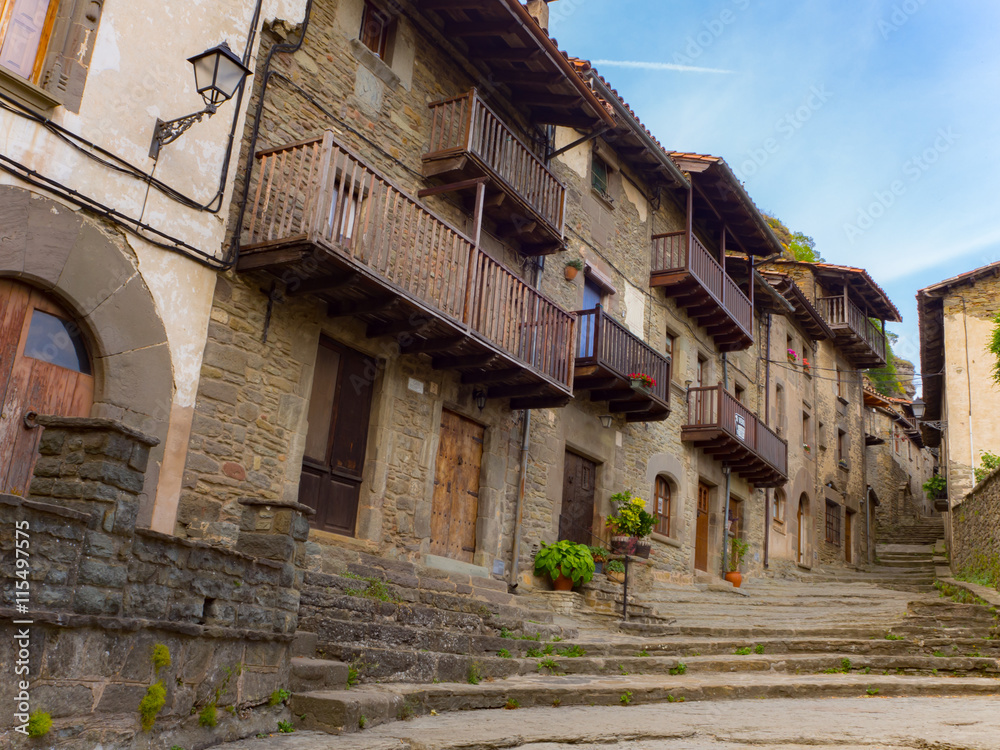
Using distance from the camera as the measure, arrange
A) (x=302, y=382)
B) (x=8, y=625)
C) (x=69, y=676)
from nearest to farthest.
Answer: (x=8, y=625) → (x=69, y=676) → (x=302, y=382)

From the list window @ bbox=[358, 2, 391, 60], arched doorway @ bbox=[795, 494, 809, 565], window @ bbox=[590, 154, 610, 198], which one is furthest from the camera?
arched doorway @ bbox=[795, 494, 809, 565]

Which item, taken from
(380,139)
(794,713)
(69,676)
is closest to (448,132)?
(380,139)

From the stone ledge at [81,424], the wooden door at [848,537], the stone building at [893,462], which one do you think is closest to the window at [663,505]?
the stone ledge at [81,424]

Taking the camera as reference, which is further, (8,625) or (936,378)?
(936,378)

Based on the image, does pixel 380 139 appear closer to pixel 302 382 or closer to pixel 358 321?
pixel 358 321

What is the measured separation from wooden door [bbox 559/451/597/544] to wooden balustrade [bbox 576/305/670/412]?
1.52 metres

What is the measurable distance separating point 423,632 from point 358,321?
3484 mm

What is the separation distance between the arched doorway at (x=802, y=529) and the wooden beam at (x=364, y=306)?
1653cm

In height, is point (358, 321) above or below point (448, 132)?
below

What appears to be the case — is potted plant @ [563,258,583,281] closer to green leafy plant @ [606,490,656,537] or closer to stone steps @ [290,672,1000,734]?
green leafy plant @ [606,490,656,537]

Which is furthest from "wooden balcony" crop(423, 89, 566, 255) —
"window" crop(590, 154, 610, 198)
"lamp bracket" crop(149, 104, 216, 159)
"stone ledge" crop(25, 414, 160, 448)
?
"stone ledge" crop(25, 414, 160, 448)

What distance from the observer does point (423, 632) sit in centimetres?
705

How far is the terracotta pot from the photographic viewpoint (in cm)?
1122

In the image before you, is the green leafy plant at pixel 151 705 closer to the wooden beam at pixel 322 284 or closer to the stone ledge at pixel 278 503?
the stone ledge at pixel 278 503
